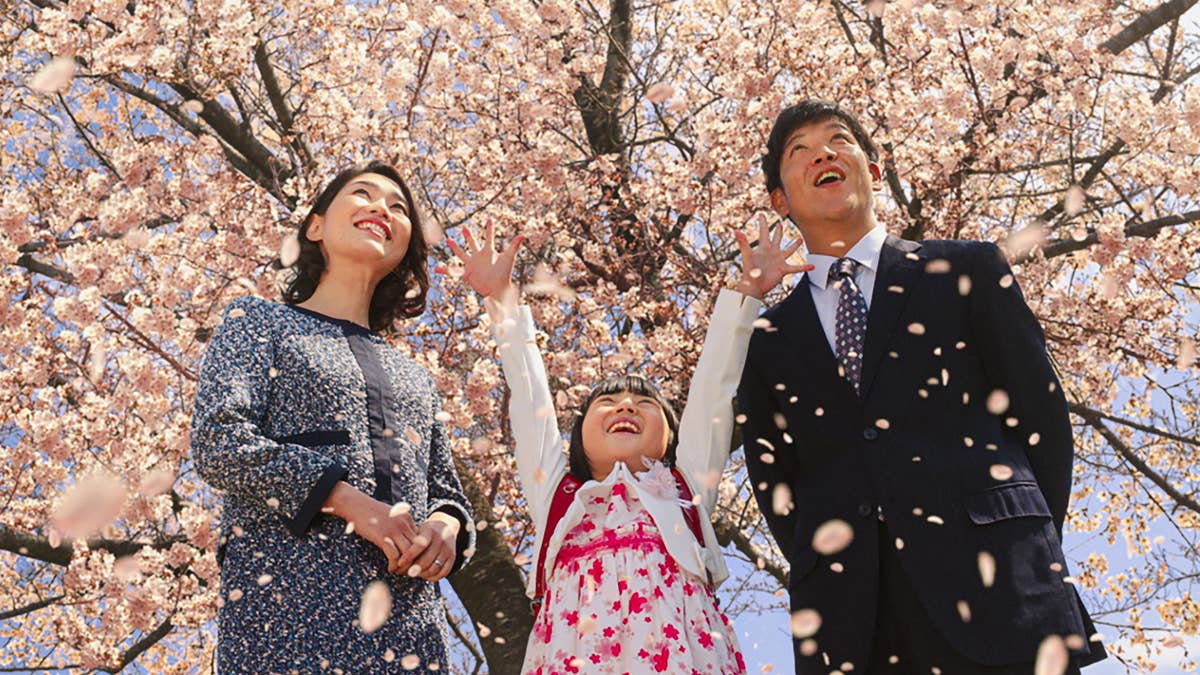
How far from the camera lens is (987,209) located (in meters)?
7.12

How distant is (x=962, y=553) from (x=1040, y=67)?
5378 mm

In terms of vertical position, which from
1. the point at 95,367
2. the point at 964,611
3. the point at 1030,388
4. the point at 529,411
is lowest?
the point at 964,611

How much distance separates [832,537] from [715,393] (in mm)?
687

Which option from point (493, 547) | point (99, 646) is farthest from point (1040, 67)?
point (99, 646)

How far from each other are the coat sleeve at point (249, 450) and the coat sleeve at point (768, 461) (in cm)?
106

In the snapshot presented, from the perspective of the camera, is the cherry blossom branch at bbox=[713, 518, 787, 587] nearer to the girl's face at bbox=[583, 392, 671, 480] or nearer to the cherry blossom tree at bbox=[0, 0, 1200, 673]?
the cherry blossom tree at bbox=[0, 0, 1200, 673]

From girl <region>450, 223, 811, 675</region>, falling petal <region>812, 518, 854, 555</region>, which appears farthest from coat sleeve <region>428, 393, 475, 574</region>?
falling petal <region>812, 518, 854, 555</region>

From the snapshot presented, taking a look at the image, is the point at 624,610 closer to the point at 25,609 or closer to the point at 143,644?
the point at 143,644

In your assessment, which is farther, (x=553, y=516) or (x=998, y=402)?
(x=553, y=516)

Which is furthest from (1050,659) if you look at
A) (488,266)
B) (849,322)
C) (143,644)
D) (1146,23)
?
(1146,23)

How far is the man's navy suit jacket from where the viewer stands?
2.17 m

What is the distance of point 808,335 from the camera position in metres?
2.62

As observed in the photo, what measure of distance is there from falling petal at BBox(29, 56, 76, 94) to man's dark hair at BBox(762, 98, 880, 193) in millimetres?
5065

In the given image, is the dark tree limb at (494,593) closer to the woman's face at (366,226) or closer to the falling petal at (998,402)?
the woman's face at (366,226)
